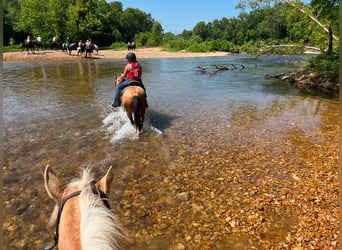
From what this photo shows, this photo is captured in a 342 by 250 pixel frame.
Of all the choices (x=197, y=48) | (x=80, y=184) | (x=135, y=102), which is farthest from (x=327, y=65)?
(x=197, y=48)

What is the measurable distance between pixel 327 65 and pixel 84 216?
15.8 m

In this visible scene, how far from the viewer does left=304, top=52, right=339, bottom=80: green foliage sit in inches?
546

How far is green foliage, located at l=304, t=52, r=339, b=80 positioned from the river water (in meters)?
2.73

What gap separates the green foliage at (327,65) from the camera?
13.9 meters

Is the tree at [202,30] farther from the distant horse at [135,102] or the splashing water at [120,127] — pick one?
the distant horse at [135,102]

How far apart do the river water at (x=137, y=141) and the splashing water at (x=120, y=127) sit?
0.03 meters

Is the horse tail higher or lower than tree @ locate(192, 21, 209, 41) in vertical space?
lower

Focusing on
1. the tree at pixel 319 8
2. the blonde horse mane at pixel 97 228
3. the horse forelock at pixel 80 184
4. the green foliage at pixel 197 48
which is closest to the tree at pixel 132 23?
the green foliage at pixel 197 48

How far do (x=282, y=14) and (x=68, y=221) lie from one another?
57.5 feet

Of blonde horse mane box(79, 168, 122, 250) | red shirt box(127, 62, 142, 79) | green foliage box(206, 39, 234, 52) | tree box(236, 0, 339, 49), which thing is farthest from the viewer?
green foliage box(206, 39, 234, 52)

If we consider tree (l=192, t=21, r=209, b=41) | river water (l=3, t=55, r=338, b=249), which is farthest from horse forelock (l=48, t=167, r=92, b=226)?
tree (l=192, t=21, r=209, b=41)

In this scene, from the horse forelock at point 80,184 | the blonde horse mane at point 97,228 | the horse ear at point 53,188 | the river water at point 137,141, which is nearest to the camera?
the blonde horse mane at point 97,228

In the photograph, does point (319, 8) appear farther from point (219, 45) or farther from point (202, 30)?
point (202, 30)

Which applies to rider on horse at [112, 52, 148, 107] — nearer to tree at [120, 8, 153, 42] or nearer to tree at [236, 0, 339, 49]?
tree at [236, 0, 339, 49]
